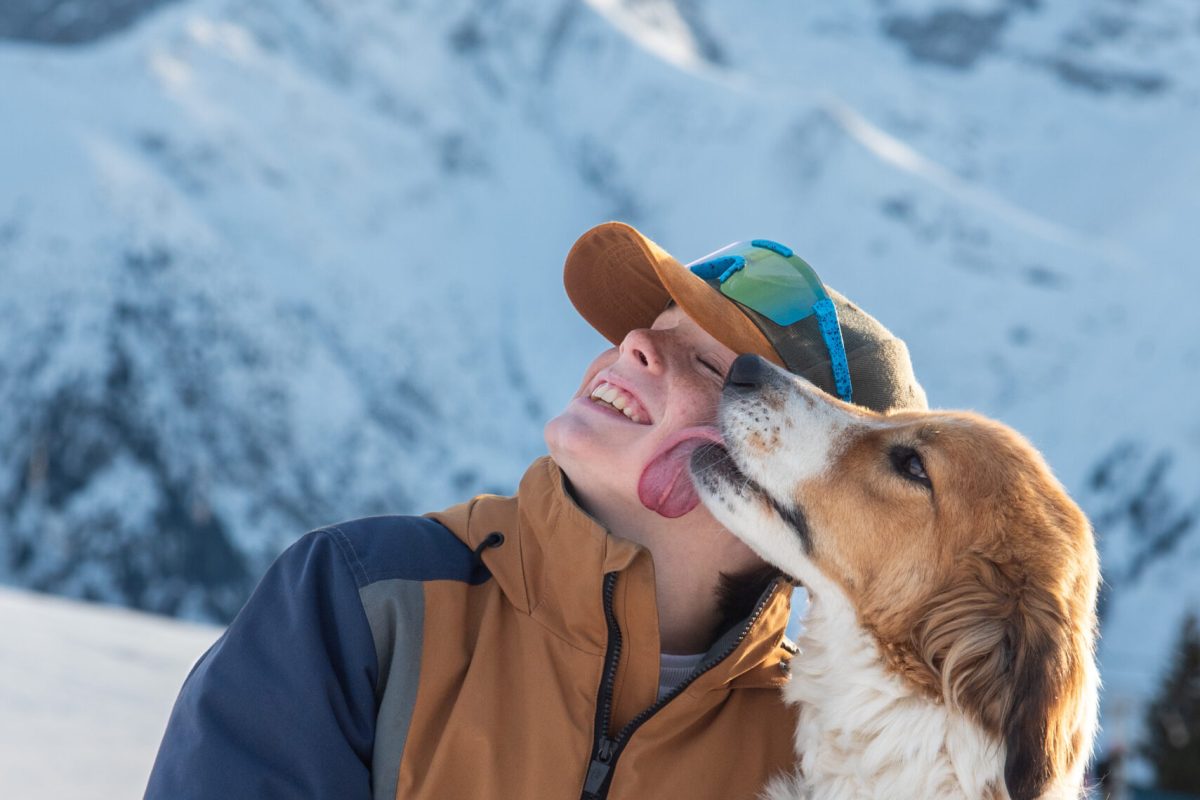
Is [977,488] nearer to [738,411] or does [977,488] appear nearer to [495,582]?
[738,411]

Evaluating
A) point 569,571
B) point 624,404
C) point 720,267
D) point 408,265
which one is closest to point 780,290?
point 720,267

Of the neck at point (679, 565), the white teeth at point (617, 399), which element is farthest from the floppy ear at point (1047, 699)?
the white teeth at point (617, 399)

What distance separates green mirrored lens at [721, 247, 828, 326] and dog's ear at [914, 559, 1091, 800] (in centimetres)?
68

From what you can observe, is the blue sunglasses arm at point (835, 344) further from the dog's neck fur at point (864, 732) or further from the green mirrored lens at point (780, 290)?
the dog's neck fur at point (864, 732)

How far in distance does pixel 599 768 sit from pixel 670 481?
2.11ft

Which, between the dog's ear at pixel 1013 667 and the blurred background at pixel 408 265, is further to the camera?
the blurred background at pixel 408 265

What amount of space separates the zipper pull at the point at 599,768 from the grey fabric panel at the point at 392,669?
0.35 metres

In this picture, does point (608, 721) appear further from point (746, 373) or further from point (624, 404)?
point (746, 373)

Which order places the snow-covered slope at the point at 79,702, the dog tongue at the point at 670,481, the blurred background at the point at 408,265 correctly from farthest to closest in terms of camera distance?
the blurred background at the point at 408,265 → the snow-covered slope at the point at 79,702 → the dog tongue at the point at 670,481

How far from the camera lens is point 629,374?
288cm

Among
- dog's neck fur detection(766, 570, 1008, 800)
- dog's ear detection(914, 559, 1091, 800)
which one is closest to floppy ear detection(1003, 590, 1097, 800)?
dog's ear detection(914, 559, 1091, 800)

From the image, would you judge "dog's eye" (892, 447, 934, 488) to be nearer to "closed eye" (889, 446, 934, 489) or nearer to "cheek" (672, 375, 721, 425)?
"closed eye" (889, 446, 934, 489)

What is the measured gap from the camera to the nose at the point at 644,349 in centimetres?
287

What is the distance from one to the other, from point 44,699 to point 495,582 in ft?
17.6
